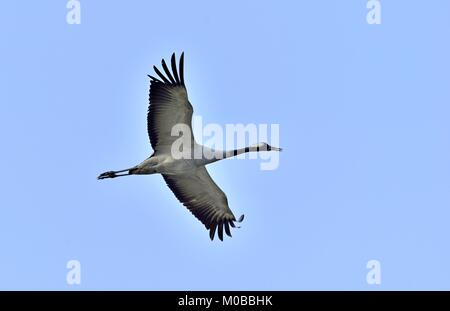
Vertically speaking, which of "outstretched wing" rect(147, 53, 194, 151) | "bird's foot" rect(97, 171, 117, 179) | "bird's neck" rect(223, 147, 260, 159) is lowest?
"bird's foot" rect(97, 171, 117, 179)

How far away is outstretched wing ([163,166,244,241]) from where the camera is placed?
23141 millimetres

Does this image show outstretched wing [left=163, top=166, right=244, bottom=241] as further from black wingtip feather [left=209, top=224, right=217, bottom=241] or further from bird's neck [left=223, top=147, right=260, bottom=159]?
bird's neck [left=223, top=147, right=260, bottom=159]

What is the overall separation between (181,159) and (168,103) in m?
1.38

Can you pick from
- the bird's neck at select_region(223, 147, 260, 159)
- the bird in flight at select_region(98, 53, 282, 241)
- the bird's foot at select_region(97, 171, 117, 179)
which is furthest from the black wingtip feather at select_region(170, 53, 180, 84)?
the bird's foot at select_region(97, 171, 117, 179)

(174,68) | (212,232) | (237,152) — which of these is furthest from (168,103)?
(212,232)

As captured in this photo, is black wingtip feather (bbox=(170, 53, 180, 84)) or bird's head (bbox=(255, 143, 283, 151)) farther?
bird's head (bbox=(255, 143, 283, 151))

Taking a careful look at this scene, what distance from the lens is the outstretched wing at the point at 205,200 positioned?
2314 centimetres

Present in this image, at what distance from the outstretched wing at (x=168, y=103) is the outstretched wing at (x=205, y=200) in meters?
1.49

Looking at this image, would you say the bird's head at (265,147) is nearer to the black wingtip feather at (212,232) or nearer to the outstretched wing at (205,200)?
the outstretched wing at (205,200)

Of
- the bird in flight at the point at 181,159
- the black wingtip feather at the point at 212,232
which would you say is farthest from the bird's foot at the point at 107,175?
the black wingtip feather at the point at 212,232

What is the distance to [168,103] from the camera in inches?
853
